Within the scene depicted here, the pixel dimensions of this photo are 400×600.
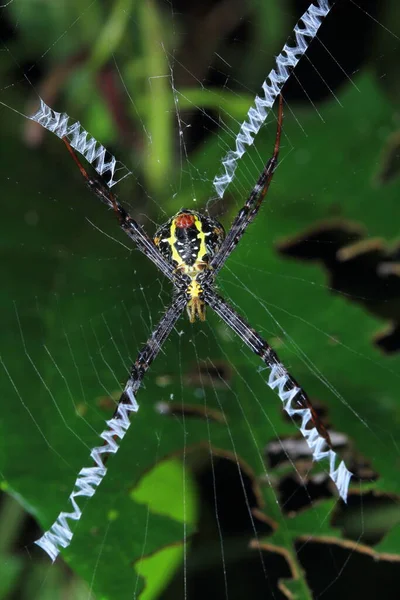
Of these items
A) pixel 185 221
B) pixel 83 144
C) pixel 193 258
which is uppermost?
pixel 83 144

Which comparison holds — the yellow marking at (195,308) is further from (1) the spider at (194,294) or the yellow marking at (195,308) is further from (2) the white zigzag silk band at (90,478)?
(2) the white zigzag silk band at (90,478)

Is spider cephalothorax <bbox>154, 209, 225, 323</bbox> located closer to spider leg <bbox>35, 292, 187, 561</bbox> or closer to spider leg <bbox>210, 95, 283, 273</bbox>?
spider leg <bbox>210, 95, 283, 273</bbox>

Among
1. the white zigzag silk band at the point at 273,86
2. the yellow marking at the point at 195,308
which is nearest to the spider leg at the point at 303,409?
the yellow marking at the point at 195,308

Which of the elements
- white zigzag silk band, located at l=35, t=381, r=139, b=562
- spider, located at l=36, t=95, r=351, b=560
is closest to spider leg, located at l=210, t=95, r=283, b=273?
spider, located at l=36, t=95, r=351, b=560

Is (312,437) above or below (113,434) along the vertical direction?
below

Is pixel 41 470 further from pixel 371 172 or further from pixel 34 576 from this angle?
pixel 371 172

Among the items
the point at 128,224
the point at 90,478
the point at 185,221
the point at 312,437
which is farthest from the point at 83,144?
the point at 312,437

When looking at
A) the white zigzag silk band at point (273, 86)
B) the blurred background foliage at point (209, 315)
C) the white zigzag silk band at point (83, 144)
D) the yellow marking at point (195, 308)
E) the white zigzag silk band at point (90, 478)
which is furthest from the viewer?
the yellow marking at point (195, 308)

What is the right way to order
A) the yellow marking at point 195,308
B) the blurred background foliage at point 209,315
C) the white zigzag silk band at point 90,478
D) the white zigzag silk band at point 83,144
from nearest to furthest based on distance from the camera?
the white zigzag silk band at point 90,478 → the blurred background foliage at point 209,315 → the white zigzag silk band at point 83,144 → the yellow marking at point 195,308

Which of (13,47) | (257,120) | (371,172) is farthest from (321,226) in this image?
(13,47)

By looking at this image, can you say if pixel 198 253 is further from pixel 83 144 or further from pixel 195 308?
pixel 83 144
